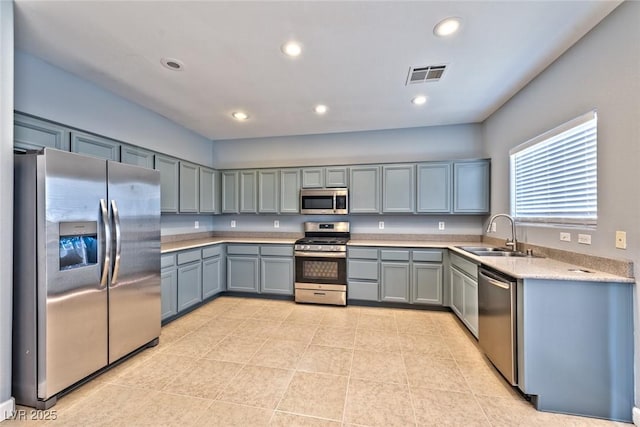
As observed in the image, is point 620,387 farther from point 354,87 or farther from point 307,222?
point 307,222

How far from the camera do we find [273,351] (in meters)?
2.61

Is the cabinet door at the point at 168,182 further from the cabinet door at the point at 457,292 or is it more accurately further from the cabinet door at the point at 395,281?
the cabinet door at the point at 457,292

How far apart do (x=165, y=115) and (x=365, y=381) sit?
4.02m

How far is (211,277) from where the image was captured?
3977 millimetres

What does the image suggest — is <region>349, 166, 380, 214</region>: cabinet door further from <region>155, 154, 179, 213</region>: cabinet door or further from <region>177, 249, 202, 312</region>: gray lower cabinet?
<region>155, 154, 179, 213</region>: cabinet door

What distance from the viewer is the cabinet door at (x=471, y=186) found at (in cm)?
378

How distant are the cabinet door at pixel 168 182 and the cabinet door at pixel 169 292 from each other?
32.6 inches

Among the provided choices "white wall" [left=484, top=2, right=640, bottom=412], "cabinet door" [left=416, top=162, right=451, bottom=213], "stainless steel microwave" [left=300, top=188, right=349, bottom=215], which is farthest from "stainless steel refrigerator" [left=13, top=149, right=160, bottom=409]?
"white wall" [left=484, top=2, right=640, bottom=412]

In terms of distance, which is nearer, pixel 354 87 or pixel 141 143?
pixel 354 87

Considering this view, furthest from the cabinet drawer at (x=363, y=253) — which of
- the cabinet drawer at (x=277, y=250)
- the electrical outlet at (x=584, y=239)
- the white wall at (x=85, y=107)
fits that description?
the white wall at (x=85, y=107)

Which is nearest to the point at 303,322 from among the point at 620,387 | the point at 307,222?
the point at 307,222

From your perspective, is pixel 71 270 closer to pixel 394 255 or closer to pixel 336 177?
pixel 336 177

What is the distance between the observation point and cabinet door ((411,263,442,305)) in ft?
11.8

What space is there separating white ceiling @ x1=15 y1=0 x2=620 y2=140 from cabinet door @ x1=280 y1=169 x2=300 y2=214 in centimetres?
121
